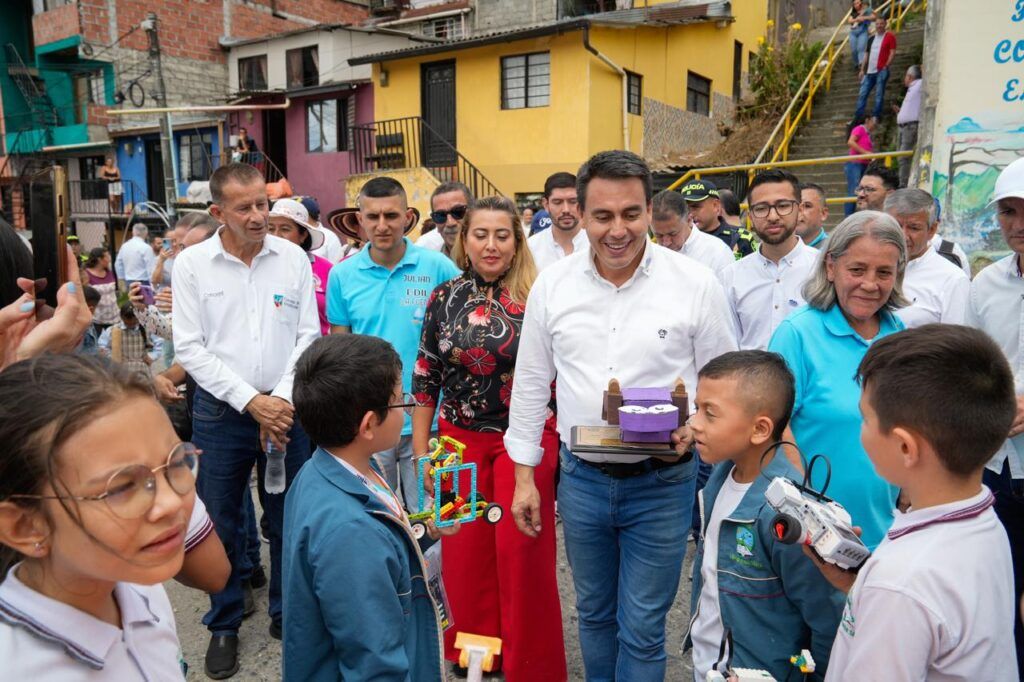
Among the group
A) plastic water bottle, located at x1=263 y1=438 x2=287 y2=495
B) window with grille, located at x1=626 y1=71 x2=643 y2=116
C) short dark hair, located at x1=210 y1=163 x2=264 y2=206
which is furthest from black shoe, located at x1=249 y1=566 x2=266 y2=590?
window with grille, located at x1=626 y1=71 x2=643 y2=116

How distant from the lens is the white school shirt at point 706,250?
5.18m

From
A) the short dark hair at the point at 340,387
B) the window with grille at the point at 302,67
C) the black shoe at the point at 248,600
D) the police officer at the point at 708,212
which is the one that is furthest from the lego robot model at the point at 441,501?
the window with grille at the point at 302,67

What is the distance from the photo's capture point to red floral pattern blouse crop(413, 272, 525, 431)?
3.13 metres

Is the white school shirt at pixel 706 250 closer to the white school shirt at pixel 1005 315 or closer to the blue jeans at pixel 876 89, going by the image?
the white school shirt at pixel 1005 315

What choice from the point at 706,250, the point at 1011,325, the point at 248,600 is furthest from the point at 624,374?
the point at 706,250

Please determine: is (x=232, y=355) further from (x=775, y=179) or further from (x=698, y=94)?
(x=698, y=94)

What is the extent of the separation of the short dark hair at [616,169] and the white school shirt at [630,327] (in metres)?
A: 0.23

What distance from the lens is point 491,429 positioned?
3.15 metres

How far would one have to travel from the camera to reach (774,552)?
191 centimetres

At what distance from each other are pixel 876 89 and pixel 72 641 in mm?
14955

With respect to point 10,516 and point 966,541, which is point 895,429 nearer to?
point 966,541

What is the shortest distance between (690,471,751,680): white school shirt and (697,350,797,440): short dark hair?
0.25 m

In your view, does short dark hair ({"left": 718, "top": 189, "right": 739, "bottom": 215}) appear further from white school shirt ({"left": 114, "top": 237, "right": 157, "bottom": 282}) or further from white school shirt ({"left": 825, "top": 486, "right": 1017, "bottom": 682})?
white school shirt ({"left": 114, "top": 237, "right": 157, "bottom": 282})

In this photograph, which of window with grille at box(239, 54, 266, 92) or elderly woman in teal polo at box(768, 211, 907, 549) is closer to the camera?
elderly woman in teal polo at box(768, 211, 907, 549)
